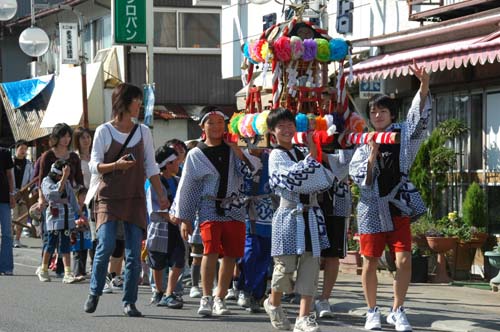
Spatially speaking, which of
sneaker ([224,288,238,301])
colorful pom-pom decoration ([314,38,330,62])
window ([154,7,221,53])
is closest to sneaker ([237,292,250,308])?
sneaker ([224,288,238,301])

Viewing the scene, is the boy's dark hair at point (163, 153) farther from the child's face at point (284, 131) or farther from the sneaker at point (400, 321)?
the sneaker at point (400, 321)

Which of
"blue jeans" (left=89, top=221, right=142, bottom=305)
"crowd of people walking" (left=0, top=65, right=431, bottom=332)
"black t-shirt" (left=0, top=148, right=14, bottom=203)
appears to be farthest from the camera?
"black t-shirt" (left=0, top=148, right=14, bottom=203)

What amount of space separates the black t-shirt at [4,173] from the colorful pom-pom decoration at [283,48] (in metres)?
5.02

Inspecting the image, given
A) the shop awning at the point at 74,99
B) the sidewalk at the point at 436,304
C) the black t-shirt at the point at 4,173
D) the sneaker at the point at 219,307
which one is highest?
the shop awning at the point at 74,99

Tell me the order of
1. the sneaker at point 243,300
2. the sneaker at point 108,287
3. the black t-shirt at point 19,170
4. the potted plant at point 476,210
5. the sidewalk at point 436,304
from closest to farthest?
1. the sidewalk at point 436,304
2. the sneaker at point 243,300
3. the sneaker at point 108,287
4. the potted plant at point 476,210
5. the black t-shirt at point 19,170

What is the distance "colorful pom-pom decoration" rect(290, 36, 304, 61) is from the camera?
11.6 meters

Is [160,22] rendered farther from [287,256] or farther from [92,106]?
[287,256]

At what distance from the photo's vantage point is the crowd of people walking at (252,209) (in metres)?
9.60

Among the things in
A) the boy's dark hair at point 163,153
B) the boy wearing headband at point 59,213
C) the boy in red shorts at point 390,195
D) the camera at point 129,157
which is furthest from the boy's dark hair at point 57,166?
the boy in red shorts at point 390,195

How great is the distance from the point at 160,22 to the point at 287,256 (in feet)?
71.1

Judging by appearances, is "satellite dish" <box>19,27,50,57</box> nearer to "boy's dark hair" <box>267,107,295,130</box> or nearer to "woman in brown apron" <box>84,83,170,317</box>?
"woman in brown apron" <box>84,83,170,317</box>

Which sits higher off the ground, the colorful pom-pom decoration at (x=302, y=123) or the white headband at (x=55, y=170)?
the colorful pom-pom decoration at (x=302, y=123)

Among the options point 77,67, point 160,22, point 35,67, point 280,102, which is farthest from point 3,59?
point 280,102

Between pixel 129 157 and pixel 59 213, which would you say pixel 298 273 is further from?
pixel 59 213
